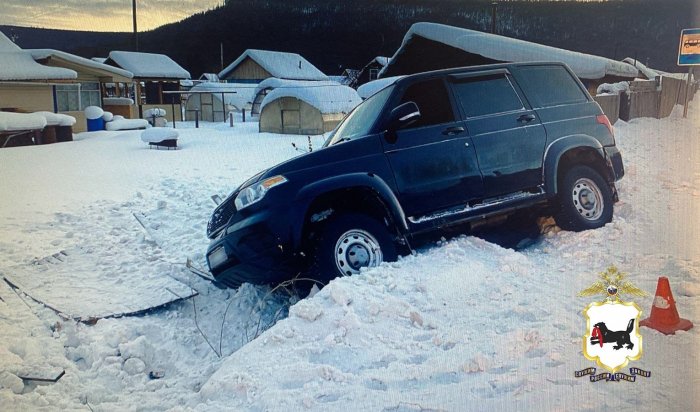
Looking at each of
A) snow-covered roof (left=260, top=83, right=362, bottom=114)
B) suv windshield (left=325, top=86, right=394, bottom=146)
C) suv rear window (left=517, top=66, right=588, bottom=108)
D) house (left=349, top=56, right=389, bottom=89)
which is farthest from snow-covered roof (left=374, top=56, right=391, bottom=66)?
snow-covered roof (left=260, top=83, right=362, bottom=114)

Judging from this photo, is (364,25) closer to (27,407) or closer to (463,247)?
(463,247)

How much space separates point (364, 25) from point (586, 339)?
3655mm

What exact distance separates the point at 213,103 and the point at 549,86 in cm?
2150

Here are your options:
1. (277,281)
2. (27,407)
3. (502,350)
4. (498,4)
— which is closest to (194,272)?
(277,281)

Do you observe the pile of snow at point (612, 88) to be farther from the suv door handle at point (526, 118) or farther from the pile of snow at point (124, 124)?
the pile of snow at point (124, 124)

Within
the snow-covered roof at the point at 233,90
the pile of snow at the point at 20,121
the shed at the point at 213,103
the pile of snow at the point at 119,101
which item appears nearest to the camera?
the pile of snow at the point at 20,121

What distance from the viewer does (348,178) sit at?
374cm

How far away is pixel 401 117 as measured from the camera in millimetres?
3783

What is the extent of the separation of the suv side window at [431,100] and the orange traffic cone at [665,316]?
6.46ft

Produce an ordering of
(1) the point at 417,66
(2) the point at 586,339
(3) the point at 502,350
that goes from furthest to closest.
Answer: (1) the point at 417,66 → (3) the point at 502,350 → (2) the point at 586,339

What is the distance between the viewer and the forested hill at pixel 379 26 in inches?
176

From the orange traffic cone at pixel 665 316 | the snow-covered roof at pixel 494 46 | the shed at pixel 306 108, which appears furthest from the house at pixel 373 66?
the shed at pixel 306 108

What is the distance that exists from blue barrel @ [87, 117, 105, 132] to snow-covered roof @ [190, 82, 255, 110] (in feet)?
11.1

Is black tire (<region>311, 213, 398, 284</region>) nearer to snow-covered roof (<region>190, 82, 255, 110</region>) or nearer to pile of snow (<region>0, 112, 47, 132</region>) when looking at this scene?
pile of snow (<region>0, 112, 47, 132</region>)
